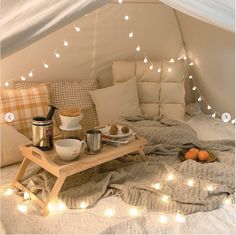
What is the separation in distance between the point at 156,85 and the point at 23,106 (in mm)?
1058

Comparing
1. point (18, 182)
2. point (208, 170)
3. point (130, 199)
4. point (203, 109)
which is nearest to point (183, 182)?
point (208, 170)

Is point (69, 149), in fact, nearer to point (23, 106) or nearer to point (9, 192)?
point (9, 192)

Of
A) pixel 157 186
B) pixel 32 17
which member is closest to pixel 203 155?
pixel 157 186

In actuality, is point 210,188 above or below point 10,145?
below

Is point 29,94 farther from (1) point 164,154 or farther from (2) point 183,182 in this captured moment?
(2) point 183,182

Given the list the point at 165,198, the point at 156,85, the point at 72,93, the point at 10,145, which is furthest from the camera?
the point at 156,85

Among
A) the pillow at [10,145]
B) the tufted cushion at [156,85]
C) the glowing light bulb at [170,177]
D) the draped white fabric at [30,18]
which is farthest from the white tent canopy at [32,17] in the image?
the tufted cushion at [156,85]

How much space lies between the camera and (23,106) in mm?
2018

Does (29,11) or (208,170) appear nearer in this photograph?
(29,11)

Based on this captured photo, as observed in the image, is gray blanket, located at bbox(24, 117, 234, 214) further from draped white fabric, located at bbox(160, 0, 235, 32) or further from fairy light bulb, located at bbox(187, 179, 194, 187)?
draped white fabric, located at bbox(160, 0, 235, 32)

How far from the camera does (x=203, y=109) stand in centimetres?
287

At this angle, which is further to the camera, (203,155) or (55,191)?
(203,155)

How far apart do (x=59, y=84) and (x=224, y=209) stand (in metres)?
1.38

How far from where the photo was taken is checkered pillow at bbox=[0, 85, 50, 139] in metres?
1.97
